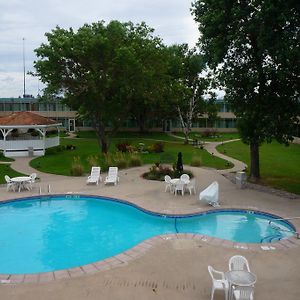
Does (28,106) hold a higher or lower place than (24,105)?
lower

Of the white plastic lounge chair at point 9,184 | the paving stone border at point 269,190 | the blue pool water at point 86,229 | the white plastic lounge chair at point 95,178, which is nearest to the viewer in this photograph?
the blue pool water at point 86,229

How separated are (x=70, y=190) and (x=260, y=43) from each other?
1107cm

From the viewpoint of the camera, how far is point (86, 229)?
1384 centimetres

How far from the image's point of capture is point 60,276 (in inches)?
341

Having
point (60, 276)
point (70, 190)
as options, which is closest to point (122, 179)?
point (70, 190)

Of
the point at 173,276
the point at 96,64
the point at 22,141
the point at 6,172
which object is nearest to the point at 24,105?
the point at 22,141

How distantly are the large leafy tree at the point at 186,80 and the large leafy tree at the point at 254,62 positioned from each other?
19.4 metres

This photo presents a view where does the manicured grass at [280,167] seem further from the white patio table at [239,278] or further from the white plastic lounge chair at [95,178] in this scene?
the white patio table at [239,278]

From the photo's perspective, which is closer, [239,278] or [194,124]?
[239,278]

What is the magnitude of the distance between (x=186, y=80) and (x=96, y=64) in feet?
53.4

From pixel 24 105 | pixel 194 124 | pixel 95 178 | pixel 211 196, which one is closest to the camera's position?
pixel 211 196

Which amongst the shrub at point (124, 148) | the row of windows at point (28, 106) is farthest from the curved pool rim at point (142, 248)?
the row of windows at point (28, 106)

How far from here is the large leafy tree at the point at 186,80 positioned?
37969 millimetres

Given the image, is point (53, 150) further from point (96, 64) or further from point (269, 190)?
point (269, 190)
